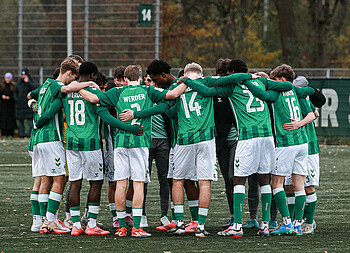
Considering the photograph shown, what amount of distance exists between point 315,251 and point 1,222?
4374 millimetres

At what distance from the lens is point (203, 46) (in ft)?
141

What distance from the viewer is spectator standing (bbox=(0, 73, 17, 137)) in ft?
84.6

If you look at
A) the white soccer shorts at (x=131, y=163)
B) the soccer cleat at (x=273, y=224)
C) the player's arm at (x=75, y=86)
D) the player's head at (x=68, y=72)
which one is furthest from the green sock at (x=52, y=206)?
the soccer cleat at (x=273, y=224)

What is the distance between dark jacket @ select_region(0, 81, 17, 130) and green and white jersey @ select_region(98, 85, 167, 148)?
699 inches

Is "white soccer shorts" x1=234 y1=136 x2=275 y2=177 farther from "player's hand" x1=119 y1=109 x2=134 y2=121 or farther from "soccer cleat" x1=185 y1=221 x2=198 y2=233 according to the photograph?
"player's hand" x1=119 y1=109 x2=134 y2=121

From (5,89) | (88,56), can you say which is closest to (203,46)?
(88,56)

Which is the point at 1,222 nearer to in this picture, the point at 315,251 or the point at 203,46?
the point at 315,251

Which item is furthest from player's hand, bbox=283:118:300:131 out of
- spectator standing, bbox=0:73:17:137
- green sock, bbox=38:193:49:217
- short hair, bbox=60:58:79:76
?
spectator standing, bbox=0:73:17:137

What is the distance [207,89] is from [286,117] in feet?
3.54

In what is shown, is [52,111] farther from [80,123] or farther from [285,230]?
[285,230]

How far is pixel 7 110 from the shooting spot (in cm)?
2591

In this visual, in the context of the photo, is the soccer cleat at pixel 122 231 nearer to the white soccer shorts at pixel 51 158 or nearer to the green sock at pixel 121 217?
the green sock at pixel 121 217

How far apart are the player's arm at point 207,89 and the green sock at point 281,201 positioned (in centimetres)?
135

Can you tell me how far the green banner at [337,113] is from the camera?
76.8 ft
